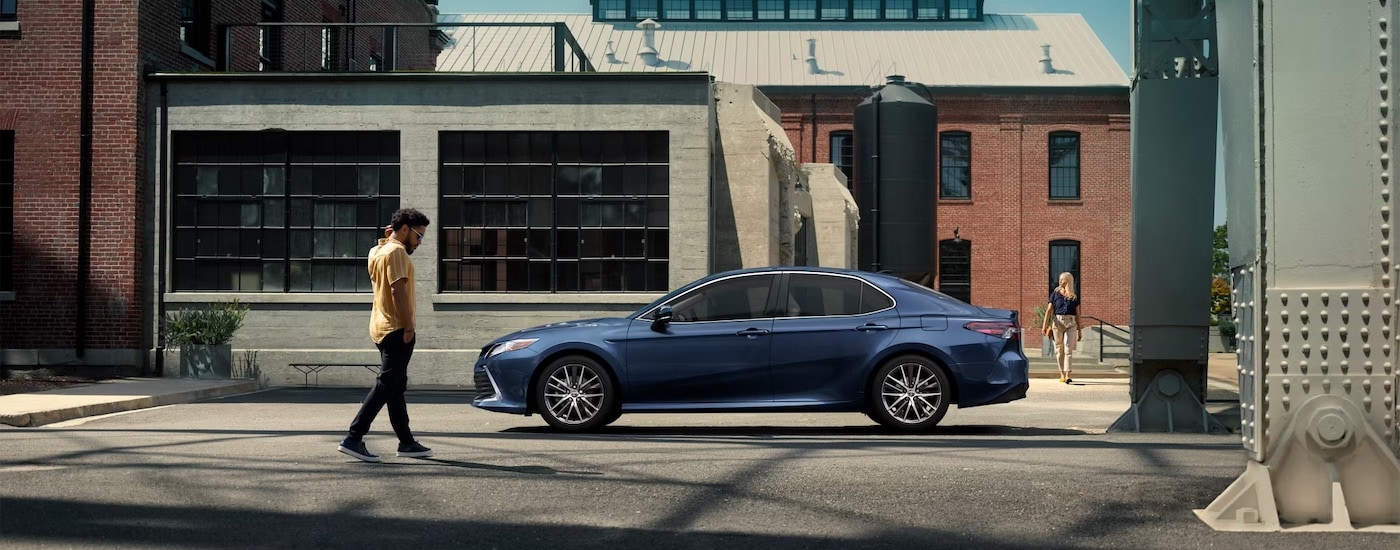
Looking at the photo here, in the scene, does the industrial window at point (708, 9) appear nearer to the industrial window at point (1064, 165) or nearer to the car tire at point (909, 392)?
the industrial window at point (1064, 165)

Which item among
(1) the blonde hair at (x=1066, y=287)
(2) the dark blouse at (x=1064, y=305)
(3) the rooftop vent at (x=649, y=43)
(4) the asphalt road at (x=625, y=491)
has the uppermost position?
(3) the rooftop vent at (x=649, y=43)

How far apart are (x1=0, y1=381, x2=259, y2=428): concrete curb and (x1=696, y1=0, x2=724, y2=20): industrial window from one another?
39.4m

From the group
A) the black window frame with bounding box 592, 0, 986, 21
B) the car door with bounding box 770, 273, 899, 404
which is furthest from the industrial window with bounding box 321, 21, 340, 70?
the black window frame with bounding box 592, 0, 986, 21

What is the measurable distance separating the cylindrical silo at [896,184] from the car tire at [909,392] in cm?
1499

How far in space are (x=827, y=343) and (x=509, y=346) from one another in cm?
264

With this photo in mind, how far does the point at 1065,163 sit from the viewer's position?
1881 inches

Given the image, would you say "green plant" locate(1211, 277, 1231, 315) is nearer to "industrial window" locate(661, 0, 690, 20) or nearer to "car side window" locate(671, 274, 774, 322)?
"industrial window" locate(661, 0, 690, 20)

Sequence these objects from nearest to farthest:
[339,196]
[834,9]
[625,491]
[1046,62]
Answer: [625,491]
[339,196]
[1046,62]
[834,9]

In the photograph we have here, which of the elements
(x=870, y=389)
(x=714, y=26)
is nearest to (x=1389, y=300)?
(x=870, y=389)

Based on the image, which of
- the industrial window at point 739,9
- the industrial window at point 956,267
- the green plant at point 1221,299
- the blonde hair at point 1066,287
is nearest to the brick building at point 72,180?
the blonde hair at point 1066,287

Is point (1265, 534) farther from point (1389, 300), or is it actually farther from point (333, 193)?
point (333, 193)

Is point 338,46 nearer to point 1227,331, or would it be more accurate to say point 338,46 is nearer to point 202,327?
point 202,327

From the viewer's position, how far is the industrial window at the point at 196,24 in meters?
22.9

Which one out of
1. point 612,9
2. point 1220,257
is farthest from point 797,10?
point 1220,257
